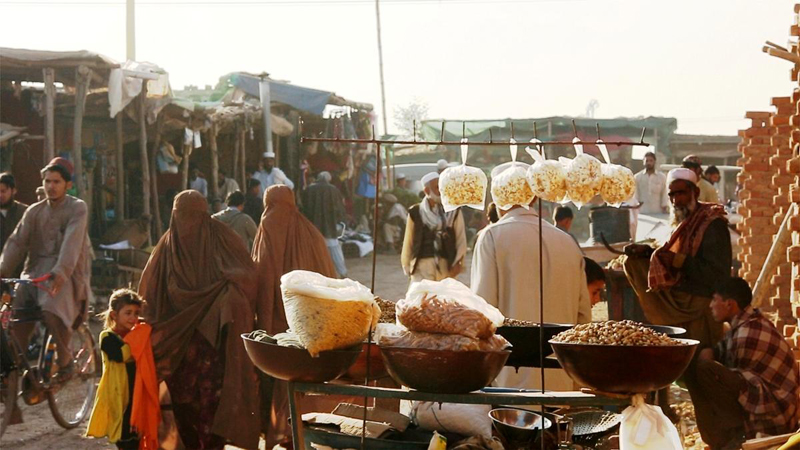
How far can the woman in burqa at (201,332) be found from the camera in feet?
23.0

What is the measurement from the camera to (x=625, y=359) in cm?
327

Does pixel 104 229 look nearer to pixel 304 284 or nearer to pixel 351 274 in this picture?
pixel 351 274

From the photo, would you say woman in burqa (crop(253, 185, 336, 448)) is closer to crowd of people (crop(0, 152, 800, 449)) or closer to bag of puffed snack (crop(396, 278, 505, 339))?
crowd of people (crop(0, 152, 800, 449))

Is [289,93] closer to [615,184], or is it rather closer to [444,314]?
[615,184]

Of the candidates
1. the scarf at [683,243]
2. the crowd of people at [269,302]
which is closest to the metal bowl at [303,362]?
the crowd of people at [269,302]

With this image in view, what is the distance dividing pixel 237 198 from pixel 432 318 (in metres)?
8.72

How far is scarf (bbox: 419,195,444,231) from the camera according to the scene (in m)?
10.3

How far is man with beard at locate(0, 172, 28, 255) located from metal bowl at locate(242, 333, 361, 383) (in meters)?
6.24

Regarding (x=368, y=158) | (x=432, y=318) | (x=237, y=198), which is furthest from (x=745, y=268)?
(x=368, y=158)

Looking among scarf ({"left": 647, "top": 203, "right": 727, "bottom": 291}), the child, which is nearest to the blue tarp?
scarf ({"left": 647, "top": 203, "right": 727, "bottom": 291})


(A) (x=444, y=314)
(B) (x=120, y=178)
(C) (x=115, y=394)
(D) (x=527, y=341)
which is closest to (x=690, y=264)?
(D) (x=527, y=341)

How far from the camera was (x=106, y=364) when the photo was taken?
21.4 ft

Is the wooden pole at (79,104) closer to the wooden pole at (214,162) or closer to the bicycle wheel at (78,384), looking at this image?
the wooden pole at (214,162)

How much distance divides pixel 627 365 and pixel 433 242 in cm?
713
